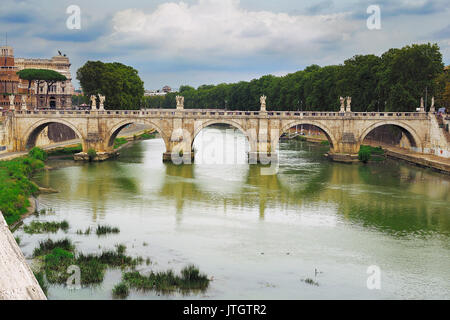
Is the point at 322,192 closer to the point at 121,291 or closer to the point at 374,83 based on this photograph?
the point at 121,291

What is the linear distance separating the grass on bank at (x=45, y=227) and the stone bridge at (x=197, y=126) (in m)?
26.5

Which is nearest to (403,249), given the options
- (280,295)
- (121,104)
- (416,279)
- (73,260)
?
(416,279)

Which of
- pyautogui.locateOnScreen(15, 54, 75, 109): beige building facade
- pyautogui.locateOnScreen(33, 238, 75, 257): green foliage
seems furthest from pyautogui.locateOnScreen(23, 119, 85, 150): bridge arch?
pyautogui.locateOnScreen(15, 54, 75, 109): beige building facade

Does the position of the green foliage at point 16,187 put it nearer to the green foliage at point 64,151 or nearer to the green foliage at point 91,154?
the green foliage at point 91,154

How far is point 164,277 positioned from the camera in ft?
61.2

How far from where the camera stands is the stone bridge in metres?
52.7

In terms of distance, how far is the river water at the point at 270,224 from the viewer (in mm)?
18859

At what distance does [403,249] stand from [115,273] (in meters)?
12.9

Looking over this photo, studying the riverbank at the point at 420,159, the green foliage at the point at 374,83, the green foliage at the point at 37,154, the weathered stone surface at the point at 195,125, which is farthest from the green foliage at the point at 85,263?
the green foliage at the point at 374,83

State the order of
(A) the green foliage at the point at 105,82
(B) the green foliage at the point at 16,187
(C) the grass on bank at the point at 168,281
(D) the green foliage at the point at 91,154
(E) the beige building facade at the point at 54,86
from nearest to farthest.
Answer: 1. (C) the grass on bank at the point at 168,281
2. (B) the green foliage at the point at 16,187
3. (D) the green foliage at the point at 91,154
4. (A) the green foliage at the point at 105,82
5. (E) the beige building facade at the point at 54,86

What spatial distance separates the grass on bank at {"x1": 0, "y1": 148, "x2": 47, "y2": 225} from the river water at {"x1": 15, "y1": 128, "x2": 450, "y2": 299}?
58.1 inches

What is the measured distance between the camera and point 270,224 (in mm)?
27469

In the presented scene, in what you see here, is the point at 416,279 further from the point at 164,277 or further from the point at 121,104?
the point at 121,104

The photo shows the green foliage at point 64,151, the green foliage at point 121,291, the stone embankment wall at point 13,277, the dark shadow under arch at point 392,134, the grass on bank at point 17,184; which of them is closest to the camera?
the stone embankment wall at point 13,277
